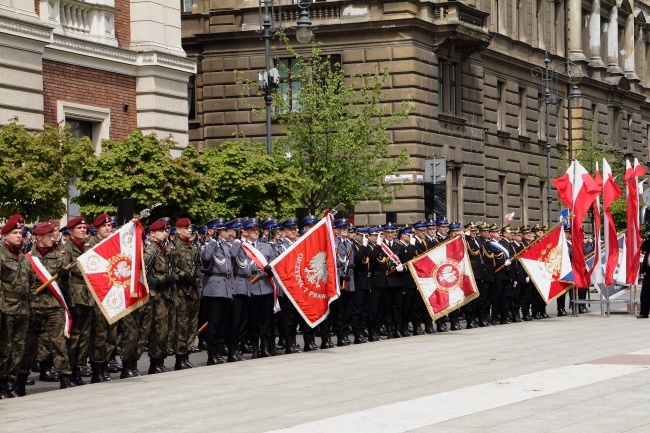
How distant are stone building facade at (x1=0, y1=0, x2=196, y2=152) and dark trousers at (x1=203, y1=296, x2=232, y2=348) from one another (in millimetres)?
7608

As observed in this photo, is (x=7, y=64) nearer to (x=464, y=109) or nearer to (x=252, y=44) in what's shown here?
(x=252, y=44)

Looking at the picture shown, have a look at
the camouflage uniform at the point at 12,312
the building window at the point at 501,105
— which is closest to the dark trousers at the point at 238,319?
the camouflage uniform at the point at 12,312

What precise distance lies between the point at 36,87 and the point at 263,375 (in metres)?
11.2

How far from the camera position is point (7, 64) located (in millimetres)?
25641

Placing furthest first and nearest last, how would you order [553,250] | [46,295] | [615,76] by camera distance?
[615,76]
[553,250]
[46,295]

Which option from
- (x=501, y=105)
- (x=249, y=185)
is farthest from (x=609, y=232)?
(x=501, y=105)

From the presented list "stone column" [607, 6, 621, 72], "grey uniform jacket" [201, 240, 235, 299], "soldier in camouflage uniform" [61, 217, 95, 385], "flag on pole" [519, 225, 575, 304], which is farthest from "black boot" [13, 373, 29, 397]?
"stone column" [607, 6, 621, 72]

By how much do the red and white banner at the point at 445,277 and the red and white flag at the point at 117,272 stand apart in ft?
26.8

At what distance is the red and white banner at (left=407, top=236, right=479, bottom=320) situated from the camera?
974 inches

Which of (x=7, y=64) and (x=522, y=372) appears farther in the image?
(x=7, y=64)


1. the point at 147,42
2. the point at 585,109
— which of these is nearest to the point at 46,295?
the point at 147,42

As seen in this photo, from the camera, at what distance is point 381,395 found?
48.0 ft

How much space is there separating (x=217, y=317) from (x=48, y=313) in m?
3.69

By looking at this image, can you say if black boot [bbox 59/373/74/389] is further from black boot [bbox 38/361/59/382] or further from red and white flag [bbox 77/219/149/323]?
black boot [bbox 38/361/59/382]
